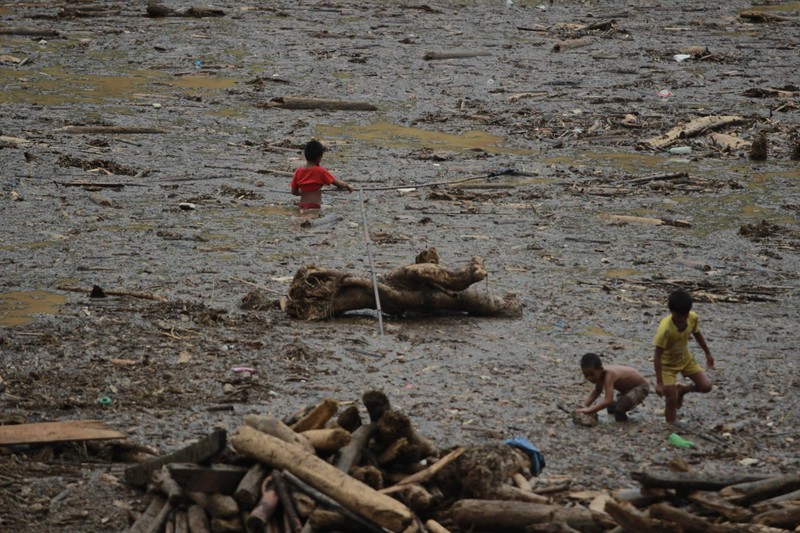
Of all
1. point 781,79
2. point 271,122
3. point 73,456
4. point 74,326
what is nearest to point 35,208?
point 74,326

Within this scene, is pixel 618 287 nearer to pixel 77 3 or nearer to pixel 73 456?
pixel 73 456

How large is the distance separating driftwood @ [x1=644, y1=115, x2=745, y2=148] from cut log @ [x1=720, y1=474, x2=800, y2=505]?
37.0ft

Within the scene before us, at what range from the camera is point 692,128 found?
55.9 ft

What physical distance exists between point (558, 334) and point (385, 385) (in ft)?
6.57

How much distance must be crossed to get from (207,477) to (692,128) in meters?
12.9

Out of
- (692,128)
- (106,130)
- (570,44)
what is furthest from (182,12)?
(692,128)

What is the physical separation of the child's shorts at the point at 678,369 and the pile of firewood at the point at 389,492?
2062 millimetres

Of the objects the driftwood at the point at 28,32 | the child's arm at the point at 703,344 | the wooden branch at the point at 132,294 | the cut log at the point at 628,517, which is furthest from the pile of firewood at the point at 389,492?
the driftwood at the point at 28,32

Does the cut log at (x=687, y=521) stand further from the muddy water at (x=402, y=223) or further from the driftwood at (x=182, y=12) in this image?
Answer: the driftwood at (x=182, y=12)

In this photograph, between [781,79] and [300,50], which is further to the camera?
[300,50]

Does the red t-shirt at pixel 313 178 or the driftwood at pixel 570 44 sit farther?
the driftwood at pixel 570 44

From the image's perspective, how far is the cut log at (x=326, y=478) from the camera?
5387 millimetres

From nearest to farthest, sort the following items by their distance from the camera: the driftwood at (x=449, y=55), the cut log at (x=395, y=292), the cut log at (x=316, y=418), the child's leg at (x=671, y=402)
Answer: the cut log at (x=316, y=418) → the child's leg at (x=671, y=402) → the cut log at (x=395, y=292) → the driftwood at (x=449, y=55)

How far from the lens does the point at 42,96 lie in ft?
61.0
